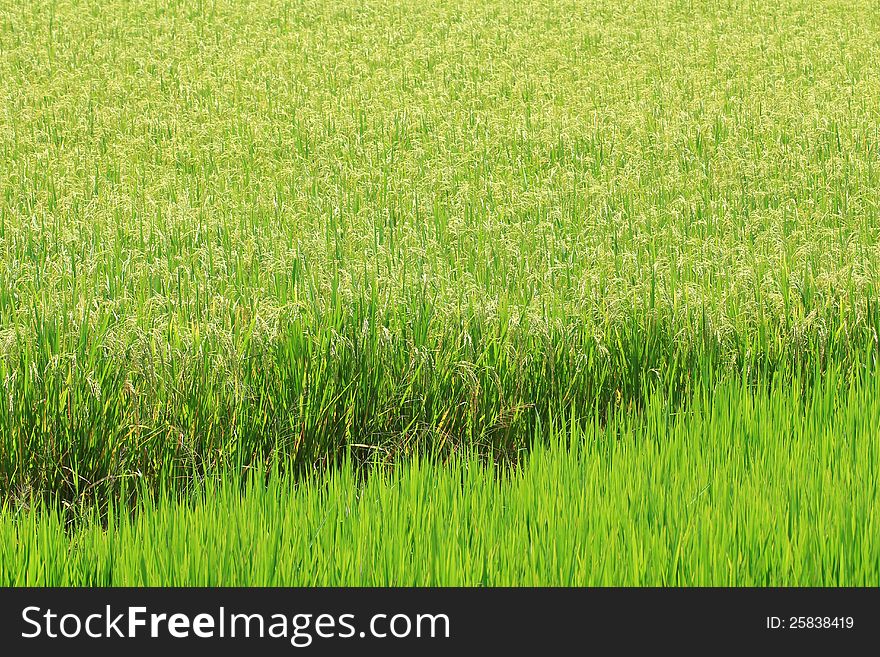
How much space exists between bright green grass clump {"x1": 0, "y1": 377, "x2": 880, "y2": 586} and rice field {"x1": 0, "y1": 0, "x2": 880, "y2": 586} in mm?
14

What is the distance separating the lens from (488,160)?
9609mm

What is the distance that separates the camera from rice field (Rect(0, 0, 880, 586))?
315 cm

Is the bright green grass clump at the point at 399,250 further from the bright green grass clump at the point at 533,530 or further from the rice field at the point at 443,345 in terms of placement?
the bright green grass clump at the point at 533,530

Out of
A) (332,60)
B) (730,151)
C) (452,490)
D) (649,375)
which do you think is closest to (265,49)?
(332,60)

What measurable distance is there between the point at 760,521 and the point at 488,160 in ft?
22.2

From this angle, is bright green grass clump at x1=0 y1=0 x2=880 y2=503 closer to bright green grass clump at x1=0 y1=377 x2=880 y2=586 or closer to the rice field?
the rice field

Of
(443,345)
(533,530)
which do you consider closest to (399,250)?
(443,345)

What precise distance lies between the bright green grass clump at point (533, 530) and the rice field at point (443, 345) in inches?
0.6

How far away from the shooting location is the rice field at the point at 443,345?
3152mm

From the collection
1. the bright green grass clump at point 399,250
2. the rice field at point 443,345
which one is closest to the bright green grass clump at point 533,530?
the rice field at point 443,345

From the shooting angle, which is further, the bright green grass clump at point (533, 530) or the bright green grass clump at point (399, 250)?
the bright green grass clump at point (399, 250)

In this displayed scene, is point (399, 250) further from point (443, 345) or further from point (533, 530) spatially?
point (533, 530)

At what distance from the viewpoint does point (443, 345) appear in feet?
16.2

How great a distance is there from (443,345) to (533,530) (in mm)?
1883
